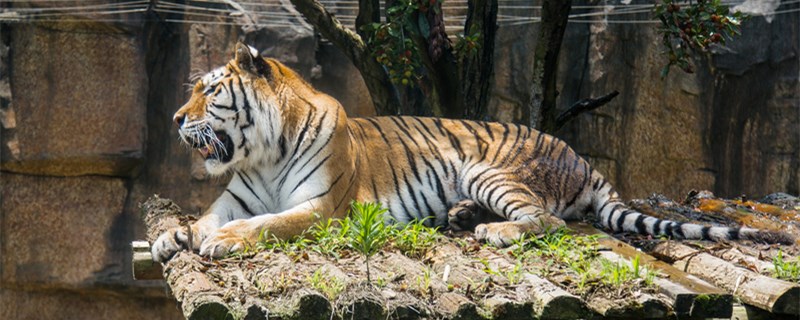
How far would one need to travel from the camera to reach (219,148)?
5.56m

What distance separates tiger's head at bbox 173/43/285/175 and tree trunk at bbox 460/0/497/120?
1.90 m

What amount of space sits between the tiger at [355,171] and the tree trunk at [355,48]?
1143 millimetres

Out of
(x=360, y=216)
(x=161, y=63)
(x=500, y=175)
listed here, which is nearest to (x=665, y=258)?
(x=500, y=175)

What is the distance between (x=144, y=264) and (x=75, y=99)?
15.9 ft

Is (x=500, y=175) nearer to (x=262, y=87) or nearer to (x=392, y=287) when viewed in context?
(x=262, y=87)

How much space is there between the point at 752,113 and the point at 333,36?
15.1ft

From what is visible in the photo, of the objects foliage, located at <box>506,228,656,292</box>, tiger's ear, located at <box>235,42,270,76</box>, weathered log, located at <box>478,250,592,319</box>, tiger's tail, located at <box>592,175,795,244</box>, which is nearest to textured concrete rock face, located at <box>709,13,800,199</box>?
tiger's tail, located at <box>592,175,795,244</box>

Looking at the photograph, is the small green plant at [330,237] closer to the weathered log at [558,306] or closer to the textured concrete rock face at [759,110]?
the weathered log at [558,306]

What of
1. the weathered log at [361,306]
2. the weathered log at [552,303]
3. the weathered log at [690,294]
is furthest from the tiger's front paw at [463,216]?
the weathered log at [361,306]

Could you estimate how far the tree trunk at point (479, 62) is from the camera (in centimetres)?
723

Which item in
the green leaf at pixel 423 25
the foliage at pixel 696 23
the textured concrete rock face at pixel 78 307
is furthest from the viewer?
the textured concrete rock face at pixel 78 307

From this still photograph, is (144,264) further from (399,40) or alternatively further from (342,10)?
(342,10)

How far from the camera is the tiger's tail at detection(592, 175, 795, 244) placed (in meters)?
5.58

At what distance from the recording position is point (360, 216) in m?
4.62
